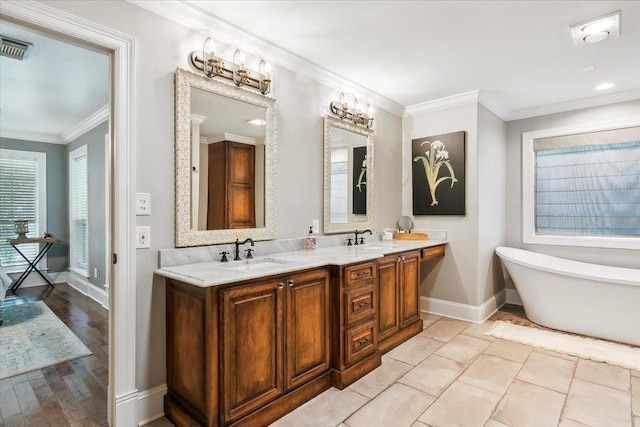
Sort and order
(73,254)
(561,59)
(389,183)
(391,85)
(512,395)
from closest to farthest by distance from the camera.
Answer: (512,395)
(561,59)
(391,85)
(389,183)
(73,254)

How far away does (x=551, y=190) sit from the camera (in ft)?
14.1

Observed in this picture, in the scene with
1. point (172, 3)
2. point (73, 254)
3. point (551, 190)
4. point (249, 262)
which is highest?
point (172, 3)

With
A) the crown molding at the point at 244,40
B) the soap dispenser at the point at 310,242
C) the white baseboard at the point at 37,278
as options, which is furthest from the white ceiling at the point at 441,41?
the white baseboard at the point at 37,278

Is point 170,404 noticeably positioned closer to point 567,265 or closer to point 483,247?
point 483,247

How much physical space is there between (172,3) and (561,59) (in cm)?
313

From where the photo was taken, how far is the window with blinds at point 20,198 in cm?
552

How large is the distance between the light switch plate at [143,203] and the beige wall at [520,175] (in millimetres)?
4378

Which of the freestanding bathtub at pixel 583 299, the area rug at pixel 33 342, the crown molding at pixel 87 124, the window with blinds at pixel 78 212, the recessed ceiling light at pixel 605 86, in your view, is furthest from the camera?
the window with blinds at pixel 78 212

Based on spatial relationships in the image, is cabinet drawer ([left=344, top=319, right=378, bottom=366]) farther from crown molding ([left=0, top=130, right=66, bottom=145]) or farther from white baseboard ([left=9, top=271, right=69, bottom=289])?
crown molding ([left=0, top=130, right=66, bottom=145])

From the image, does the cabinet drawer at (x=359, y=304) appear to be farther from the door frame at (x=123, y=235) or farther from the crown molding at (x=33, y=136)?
the crown molding at (x=33, y=136)

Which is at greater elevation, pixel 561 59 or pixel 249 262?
pixel 561 59

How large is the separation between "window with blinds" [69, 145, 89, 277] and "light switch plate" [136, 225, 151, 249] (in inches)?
158

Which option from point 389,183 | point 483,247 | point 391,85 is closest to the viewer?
point 391,85

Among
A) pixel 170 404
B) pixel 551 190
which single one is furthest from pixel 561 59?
pixel 170 404
